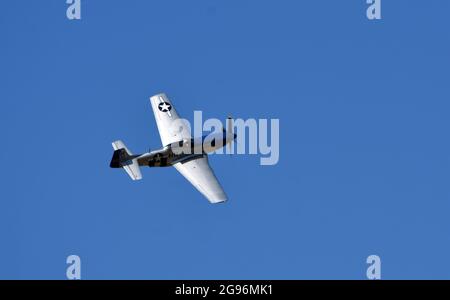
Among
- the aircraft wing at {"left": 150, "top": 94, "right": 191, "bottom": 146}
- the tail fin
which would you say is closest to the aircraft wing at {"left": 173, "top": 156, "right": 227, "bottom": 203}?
the aircraft wing at {"left": 150, "top": 94, "right": 191, "bottom": 146}

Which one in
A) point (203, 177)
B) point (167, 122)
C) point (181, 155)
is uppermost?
point (167, 122)

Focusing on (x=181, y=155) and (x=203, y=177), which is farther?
(x=181, y=155)

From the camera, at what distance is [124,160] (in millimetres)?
76812

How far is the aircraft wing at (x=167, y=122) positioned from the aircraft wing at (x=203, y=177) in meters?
2.10

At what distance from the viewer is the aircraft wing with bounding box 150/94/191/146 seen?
80.9m

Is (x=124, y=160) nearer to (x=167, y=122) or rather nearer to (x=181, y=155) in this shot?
(x=181, y=155)

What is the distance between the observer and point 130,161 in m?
76.8

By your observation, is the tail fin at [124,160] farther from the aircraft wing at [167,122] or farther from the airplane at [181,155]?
the aircraft wing at [167,122]

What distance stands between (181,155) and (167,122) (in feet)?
14.6

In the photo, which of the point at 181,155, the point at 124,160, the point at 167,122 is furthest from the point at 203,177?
the point at 167,122
